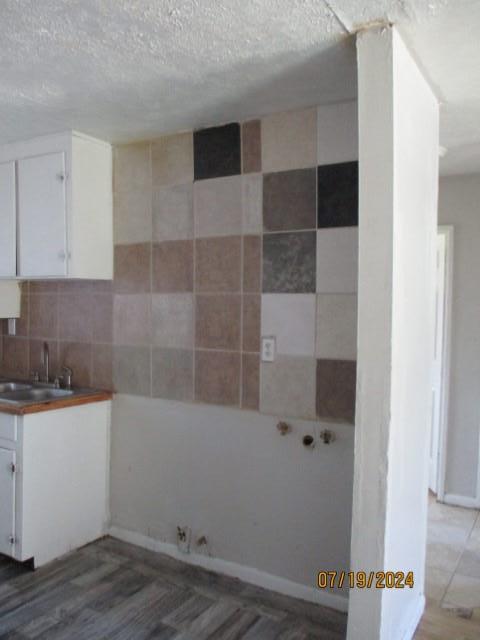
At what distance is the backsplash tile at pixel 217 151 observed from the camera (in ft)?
8.05

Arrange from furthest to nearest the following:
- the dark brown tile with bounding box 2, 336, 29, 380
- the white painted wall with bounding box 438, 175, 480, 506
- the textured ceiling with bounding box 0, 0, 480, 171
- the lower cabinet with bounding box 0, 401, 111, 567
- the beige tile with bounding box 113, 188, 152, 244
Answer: the white painted wall with bounding box 438, 175, 480, 506, the dark brown tile with bounding box 2, 336, 29, 380, the beige tile with bounding box 113, 188, 152, 244, the lower cabinet with bounding box 0, 401, 111, 567, the textured ceiling with bounding box 0, 0, 480, 171

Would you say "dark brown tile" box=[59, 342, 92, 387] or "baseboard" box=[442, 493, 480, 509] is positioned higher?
"dark brown tile" box=[59, 342, 92, 387]

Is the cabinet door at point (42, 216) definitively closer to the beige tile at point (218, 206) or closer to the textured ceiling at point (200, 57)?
the textured ceiling at point (200, 57)

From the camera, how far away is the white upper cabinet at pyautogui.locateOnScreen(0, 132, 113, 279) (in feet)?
A: 8.71

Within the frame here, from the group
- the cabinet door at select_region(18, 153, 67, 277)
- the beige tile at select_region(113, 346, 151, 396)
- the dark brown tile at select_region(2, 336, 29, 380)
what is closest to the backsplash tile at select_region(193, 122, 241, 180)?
the cabinet door at select_region(18, 153, 67, 277)

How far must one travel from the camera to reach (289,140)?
7.59ft

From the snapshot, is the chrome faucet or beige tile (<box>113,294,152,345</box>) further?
the chrome faucet

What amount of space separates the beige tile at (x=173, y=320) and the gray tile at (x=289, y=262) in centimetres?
45

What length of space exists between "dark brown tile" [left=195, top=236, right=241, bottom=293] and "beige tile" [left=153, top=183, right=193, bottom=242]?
0.41ft

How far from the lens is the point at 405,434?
1785 millimetres

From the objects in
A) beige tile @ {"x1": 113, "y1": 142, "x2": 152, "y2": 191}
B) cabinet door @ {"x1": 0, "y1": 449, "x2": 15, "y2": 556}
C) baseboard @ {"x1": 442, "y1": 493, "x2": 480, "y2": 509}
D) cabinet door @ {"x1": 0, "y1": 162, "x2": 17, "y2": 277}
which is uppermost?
beige tile @ {"x1": 113, "y1": 142, "x2": 152, "y2": 191}

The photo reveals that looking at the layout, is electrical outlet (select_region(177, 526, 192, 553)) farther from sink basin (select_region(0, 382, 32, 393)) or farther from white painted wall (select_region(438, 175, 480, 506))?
white painted wall (select_region(438, 175, 480, 506))

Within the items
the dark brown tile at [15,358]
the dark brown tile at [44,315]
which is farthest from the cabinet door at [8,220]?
the dark brown tile at [15,358]

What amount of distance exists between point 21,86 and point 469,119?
6.33 ft
